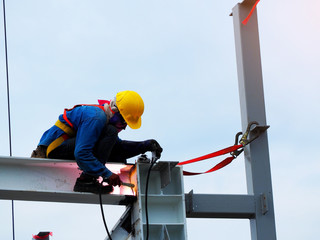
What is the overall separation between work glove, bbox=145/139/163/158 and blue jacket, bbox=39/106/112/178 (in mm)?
636

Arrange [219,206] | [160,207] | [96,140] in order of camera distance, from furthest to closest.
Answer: [219,206], [160,207], [96,140]

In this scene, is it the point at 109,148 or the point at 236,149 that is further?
the point at 236,149

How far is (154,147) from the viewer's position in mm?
8242

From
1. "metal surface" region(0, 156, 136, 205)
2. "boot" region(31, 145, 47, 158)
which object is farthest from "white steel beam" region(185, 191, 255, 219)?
"boot" region(31, 145, 47, 158)

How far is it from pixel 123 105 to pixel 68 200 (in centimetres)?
112

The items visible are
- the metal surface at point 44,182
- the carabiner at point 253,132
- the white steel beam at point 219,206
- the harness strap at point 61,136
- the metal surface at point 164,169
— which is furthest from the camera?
the carabiner at point 253,132

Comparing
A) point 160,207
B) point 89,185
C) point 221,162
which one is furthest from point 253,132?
point 89,185

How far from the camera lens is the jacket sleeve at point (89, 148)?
7648 millimetres

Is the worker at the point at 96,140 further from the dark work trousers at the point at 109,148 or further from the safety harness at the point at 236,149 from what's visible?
the safety harness at the point at 236,149

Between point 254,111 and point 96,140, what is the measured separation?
2.11m

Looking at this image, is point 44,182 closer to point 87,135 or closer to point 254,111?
point 87,135

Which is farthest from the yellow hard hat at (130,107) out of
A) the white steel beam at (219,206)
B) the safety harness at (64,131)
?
the white steel beam at (219,206)

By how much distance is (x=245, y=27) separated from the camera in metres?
9.30

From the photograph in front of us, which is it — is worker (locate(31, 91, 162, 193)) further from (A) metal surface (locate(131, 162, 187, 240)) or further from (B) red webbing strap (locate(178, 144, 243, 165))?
(B) red webbing strap (locate(178, 144, 243, 165))
